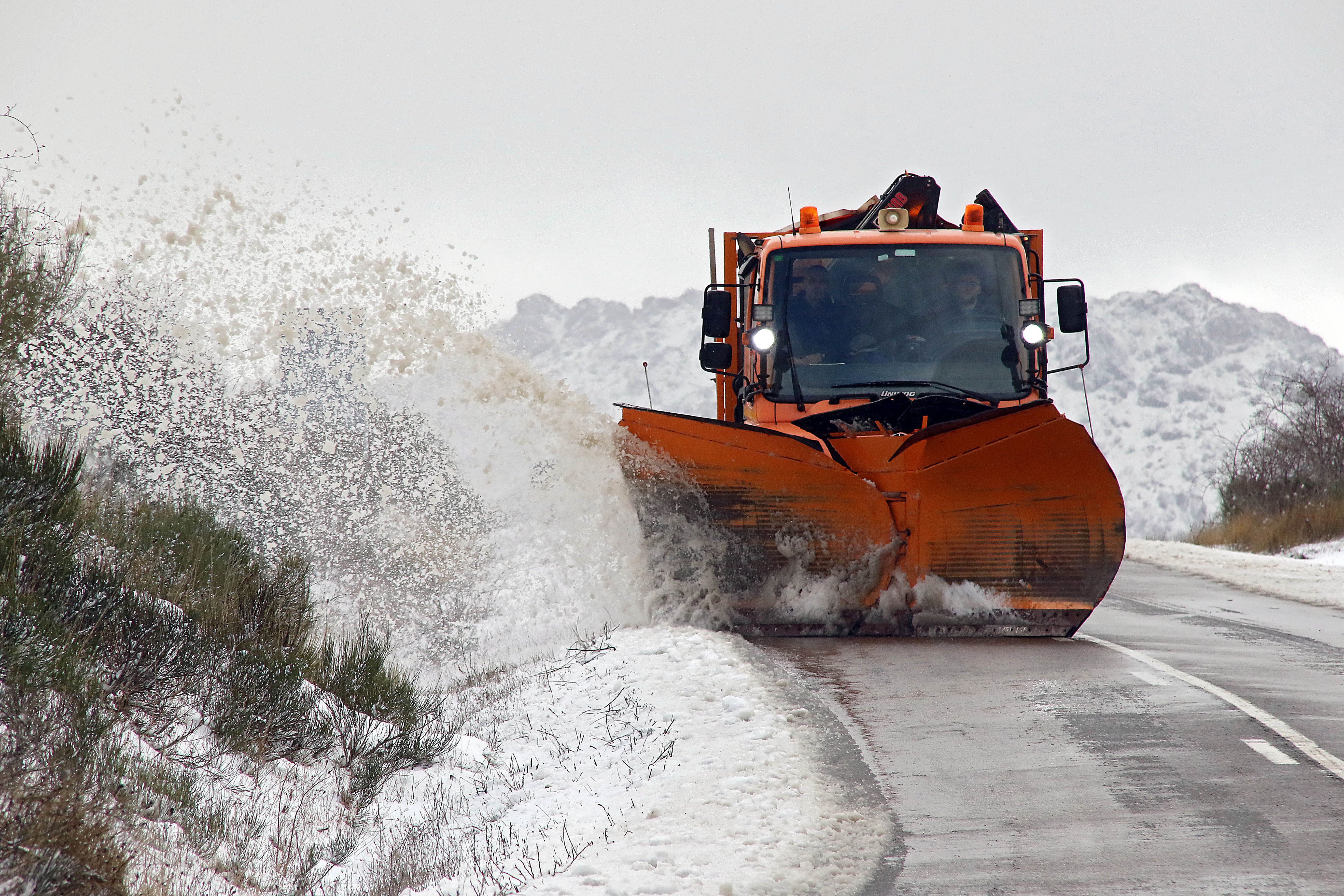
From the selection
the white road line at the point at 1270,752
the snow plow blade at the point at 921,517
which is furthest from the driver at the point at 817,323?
the white road line at the point at 1270,752

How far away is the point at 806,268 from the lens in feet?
31.7

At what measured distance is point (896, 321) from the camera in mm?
9406

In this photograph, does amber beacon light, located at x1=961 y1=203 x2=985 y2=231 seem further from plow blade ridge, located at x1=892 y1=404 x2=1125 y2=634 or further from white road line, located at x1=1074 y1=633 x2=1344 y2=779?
white road line, located at x1=1074 y1=633 x2=1344 y2=779

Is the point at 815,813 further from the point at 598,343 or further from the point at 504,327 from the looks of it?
the point at 598,343

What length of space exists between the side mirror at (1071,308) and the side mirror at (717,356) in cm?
269

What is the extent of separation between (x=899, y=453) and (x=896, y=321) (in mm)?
1619

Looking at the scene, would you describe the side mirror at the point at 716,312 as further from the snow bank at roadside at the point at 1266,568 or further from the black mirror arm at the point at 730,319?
the snow bank at roadside at the point at 1266,568

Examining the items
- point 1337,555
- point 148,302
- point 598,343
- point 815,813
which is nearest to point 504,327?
point 148,302

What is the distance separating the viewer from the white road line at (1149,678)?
7.08 meters

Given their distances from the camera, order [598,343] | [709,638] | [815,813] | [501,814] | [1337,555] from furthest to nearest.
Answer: [598,343], [1337,555], [709,638], [501,814], [815,813]

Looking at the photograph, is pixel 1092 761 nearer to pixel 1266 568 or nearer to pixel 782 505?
pixel 782 505

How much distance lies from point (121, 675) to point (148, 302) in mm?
7536

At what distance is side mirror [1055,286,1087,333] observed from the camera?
963cm

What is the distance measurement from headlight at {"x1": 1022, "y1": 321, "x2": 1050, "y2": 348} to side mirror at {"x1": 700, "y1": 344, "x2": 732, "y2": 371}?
7.78 feet
